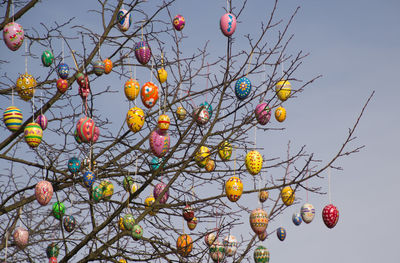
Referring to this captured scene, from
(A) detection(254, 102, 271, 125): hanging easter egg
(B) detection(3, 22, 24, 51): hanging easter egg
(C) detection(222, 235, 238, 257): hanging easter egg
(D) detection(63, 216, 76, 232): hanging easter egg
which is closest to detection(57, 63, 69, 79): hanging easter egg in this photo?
(B) detection(3, 22, 24, 51): hanging easter egg

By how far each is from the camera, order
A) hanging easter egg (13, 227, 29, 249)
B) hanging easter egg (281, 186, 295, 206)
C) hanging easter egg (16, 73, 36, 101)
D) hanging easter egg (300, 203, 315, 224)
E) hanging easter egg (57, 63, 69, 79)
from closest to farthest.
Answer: hanging easter egg (13, 227, 29, 249), hanging easter egg (57, 63, 69, 79), hanging easter egg (16, 73, 36, 101), hanging easter egg (281, 186, 295, 206), hanging easter egg (300, 203, 315, 224)

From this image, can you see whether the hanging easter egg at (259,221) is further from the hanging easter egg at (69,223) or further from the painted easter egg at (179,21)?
the painted easter egg at (179,21)

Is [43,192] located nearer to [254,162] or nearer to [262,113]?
[254,162]

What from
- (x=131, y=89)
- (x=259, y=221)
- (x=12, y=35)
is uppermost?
(x=12, y=35)

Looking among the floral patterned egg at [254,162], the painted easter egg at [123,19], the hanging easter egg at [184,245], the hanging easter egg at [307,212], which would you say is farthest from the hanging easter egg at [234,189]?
the painted easter egg at [123,19]

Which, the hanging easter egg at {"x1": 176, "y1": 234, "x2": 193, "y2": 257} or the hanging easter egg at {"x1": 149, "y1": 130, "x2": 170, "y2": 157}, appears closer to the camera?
the hanging easter egg at {"x1": 149, "y1": 130, "x2": 170, "y2": 157}

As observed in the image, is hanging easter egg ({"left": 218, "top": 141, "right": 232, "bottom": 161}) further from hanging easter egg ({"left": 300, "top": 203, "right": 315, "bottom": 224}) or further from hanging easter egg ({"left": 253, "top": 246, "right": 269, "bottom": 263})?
hanging easter egg ({"left": 300, "top": 203, "right": 315, "bottom": 224})

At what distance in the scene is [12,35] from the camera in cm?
681

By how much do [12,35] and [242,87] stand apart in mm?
2680

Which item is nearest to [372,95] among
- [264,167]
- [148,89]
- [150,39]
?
[264,167]

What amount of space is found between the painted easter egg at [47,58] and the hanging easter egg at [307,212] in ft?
12.8

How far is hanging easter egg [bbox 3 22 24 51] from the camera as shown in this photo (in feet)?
22.4

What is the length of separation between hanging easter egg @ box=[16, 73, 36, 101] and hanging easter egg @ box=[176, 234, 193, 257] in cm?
253

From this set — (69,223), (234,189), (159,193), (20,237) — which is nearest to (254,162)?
(234,189)
